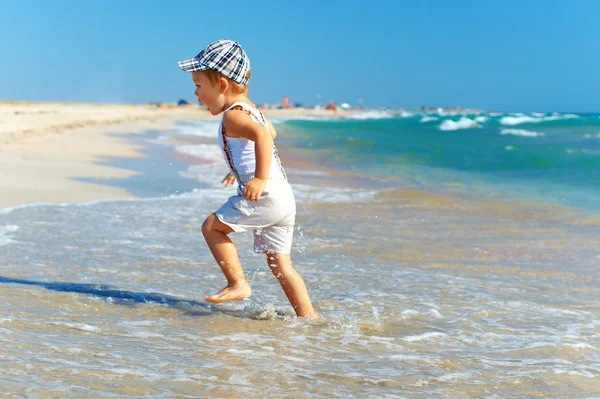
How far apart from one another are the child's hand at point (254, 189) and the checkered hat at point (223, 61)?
1.69 feet

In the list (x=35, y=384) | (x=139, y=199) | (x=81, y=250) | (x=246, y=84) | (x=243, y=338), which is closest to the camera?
(x=35, y=384)

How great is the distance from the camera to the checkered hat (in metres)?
3.41

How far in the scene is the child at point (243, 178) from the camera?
3342mm

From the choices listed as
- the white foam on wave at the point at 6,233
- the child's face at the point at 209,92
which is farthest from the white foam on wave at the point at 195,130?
the child's face at the point at 209,92

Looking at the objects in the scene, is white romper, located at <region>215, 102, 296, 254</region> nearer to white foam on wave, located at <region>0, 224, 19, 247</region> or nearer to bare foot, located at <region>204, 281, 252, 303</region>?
bare foot, located at <region>204, 281, 252, 303</region>

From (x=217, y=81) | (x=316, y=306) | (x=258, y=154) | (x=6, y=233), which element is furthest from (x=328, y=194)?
(x=258, y=154)

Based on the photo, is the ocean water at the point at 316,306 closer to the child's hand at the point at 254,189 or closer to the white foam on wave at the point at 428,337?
the white foam on wave at the point at 428,337

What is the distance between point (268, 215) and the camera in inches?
135

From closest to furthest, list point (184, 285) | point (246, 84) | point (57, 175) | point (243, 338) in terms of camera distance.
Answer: point (243, 338) < point (246, 84) < point (184, 285) < point (57, 175)

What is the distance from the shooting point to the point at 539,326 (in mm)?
3672

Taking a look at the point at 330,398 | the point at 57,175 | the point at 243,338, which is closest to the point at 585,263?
the point at 243,338

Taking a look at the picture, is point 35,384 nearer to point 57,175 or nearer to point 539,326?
point 539,326

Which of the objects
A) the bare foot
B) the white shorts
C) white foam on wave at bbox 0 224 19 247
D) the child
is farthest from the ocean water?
the white shorts

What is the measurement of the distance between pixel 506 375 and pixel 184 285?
80.5 inches
